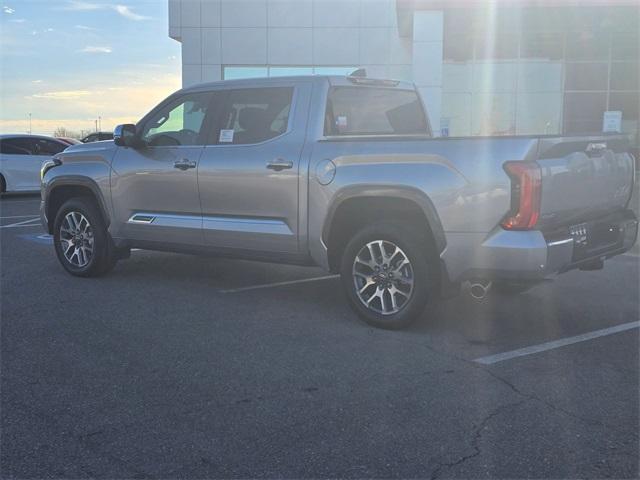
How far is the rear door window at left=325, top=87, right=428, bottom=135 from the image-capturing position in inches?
224

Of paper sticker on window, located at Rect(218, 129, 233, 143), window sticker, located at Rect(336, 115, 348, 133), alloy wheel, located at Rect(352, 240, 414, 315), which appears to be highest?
window sticker, located at Rect(336, 115, 348, 133)

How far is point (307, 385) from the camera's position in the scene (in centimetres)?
398

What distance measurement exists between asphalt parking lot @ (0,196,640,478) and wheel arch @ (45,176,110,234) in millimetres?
919

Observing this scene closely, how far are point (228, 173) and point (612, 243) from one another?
10.4 ft

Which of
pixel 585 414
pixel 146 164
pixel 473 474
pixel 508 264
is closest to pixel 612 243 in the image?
pixel 508 264

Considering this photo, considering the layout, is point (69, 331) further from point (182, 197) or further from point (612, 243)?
point (612, 243)

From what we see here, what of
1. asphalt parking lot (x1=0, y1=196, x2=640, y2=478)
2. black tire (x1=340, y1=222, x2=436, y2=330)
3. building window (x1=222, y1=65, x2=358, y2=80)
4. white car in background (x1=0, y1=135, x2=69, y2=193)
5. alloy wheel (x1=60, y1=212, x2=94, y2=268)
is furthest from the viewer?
building window (x1=222, y1=65, x2=358, y2=80)

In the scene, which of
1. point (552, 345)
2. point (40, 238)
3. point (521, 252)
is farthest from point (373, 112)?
point (40, 238)

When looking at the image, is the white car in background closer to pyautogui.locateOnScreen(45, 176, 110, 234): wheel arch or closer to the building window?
the building window

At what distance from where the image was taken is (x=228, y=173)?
18.8ft

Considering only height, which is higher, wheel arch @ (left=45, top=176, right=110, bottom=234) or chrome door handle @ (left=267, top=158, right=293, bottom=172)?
chrome door handle @ (left=267, top=158, right=293, bottom=172)

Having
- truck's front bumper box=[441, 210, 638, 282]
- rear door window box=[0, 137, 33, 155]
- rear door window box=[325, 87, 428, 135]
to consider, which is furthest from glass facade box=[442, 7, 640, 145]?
→ truck's front bumper box=[441, 210, 638, 282]

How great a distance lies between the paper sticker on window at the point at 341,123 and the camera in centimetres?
568

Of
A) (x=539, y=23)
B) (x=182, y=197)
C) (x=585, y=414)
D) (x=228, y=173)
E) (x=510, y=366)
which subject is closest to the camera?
(x=585, y=414)
